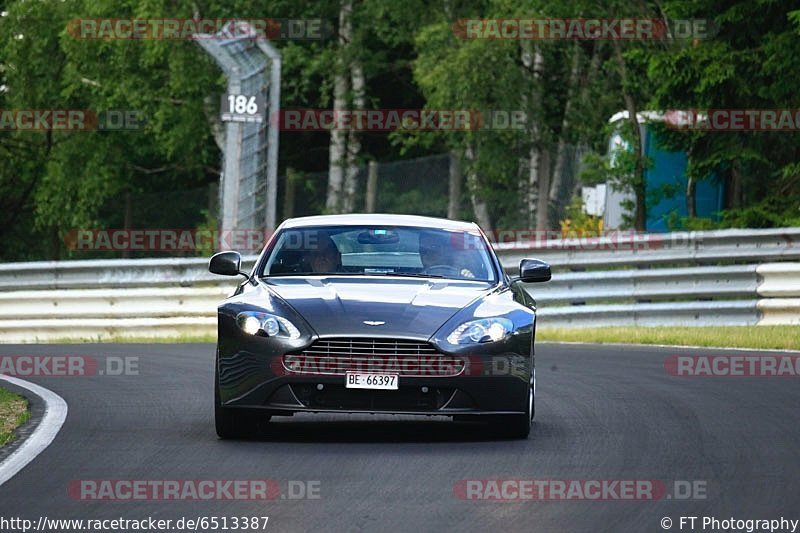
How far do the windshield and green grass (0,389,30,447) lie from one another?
5.97ft

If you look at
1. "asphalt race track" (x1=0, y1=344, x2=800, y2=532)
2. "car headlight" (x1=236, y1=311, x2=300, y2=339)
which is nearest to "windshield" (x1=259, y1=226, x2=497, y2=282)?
"asphalt race track" (x1=0, y1=344, x2=800, y2=532)

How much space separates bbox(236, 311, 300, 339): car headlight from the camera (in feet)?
35.2

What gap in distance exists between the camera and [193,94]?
4262cm

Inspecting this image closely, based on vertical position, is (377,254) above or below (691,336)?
above

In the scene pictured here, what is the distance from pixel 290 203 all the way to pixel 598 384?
2169 centimetres

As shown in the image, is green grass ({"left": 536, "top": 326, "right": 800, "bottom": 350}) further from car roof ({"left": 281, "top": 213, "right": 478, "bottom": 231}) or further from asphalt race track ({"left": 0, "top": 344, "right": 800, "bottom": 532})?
car roof ({"left": 281, "top": 213, "right": 478, "bottom": 231})

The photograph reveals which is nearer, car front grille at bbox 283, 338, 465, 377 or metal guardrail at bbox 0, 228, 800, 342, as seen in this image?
car front grille at bbox 283, 338, 465, 377

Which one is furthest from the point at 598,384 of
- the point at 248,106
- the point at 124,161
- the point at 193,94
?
the point at 124,161

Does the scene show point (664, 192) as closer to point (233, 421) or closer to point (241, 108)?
point (241, 108)

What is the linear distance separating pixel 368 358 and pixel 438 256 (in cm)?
177

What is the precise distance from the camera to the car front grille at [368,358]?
10.6m

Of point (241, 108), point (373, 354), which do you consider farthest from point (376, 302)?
point (241, 108)

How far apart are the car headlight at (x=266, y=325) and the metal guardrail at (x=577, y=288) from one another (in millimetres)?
10837

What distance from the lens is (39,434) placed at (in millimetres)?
11164
